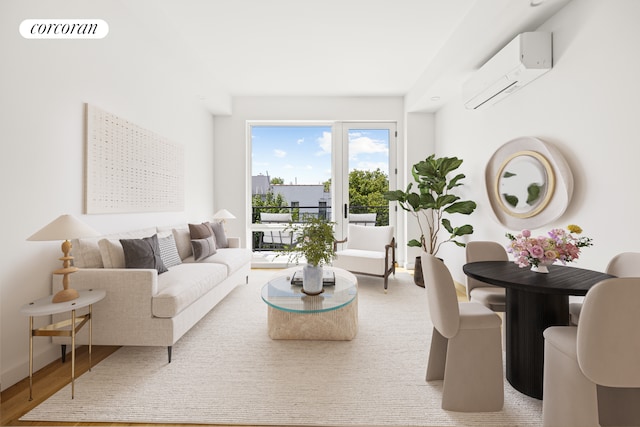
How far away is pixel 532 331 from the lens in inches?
69.4

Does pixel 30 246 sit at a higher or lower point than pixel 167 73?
lower

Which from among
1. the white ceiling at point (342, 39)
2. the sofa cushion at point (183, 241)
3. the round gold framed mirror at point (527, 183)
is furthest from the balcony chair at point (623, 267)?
the sofa cushion at point (183, 241)

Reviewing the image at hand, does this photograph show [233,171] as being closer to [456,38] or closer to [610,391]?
[456,38]

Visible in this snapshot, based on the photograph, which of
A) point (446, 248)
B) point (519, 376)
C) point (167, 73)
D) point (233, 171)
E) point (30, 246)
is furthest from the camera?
point (233, 171)

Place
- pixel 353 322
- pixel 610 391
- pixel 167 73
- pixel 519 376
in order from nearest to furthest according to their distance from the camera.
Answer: pixel 610 391 → pixel 519 376 → pixel 353 322 → pixel 167 73

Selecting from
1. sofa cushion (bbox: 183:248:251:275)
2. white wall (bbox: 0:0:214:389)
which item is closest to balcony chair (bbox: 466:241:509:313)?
sofa cushion (bbox: 183:248:251:275)

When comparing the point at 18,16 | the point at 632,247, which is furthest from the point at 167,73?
the point at 632,247

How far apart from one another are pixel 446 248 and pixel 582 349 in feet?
11.3

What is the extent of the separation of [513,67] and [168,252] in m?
3.80

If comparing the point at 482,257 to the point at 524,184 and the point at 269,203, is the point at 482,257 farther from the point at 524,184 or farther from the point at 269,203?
the point at 269,203

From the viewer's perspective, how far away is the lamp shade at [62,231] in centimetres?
173

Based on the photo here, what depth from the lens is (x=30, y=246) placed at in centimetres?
197

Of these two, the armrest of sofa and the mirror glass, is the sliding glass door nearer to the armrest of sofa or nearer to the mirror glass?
the armrest of sofa

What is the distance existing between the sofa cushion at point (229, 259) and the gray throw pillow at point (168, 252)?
0.31 metres
